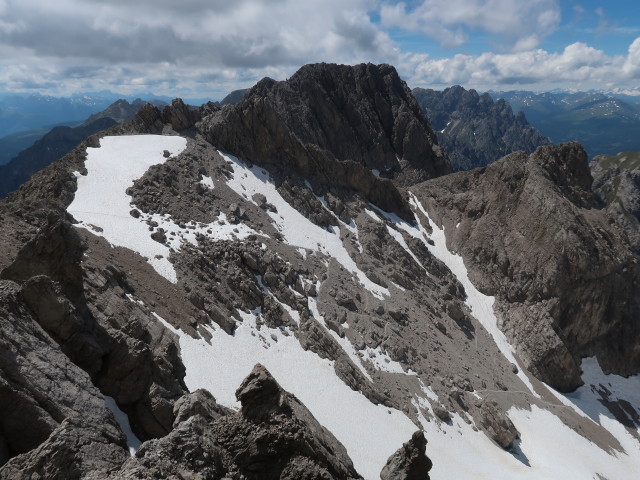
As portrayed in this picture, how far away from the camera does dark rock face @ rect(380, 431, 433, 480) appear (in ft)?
58.3

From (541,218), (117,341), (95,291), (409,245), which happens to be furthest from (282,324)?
(541,218)

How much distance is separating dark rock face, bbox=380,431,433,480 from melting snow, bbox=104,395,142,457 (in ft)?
33.2

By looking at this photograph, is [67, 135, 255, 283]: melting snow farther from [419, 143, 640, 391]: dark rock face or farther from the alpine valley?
[419, 143, 640, 391]: dark rock face

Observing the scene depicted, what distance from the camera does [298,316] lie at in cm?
4244

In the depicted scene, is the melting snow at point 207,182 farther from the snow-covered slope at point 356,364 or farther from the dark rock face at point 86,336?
the dark rock face at point 86,336

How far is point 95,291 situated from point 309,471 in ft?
58.3

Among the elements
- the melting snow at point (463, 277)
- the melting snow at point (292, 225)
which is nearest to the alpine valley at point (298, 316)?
the melting snow at point (292, 225)

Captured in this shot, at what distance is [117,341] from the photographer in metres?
16.6

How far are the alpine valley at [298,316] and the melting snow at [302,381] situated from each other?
0.64ft

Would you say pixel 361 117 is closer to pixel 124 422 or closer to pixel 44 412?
pixel 124 422

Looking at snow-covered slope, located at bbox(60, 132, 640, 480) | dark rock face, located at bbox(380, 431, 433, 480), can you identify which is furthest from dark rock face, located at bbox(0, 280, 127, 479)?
snow-covered slope, located at bbox(60, 132, 640, 480)

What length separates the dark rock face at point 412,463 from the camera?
17766mm

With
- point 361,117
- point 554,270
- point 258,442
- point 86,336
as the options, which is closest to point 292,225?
point 554,270

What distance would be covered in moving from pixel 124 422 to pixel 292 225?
43.0 m
